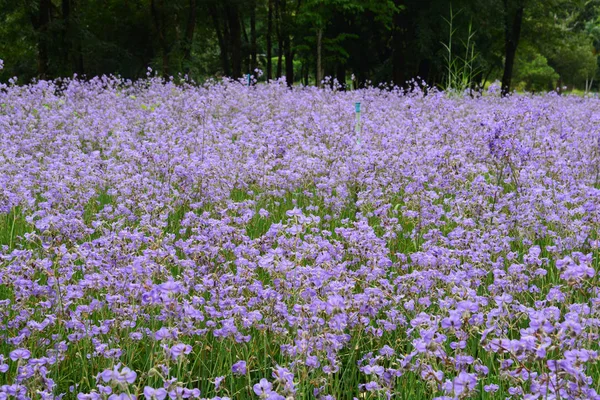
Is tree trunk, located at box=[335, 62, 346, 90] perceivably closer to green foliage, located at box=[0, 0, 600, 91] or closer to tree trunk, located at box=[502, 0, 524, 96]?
green foliage, located at box=[0, 0, 600, 91]

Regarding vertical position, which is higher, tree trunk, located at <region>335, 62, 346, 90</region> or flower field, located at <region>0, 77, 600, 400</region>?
tree trunk, located at <region>335, 62, 346, 90</region>

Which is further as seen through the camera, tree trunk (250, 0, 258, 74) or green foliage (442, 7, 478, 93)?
tree trunk (250, 0, 258, 74)

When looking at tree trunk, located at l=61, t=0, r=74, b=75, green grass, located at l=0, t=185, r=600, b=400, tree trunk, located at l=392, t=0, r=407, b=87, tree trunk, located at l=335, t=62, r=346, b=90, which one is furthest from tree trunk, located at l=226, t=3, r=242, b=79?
green grass, located at l=0, t=185, r=600, b=400

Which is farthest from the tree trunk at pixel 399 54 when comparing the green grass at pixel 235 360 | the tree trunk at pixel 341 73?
the green grass at pixel 235 360

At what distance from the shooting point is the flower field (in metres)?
2.30

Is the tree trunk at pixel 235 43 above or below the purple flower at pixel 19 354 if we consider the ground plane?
above

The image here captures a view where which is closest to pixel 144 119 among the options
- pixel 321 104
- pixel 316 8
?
pixel 321 104

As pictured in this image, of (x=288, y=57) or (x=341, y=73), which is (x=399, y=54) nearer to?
(x=341, y=73)

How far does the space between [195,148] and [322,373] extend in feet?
15.6

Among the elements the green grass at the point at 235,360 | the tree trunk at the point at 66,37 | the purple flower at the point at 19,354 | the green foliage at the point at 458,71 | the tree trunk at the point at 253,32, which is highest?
the tree trunk at the point at 253,32

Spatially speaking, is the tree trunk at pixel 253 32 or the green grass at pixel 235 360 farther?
the tree trunk at pixel 253 32

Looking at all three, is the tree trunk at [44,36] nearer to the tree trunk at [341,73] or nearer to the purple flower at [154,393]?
the tree trunk at [341,73]

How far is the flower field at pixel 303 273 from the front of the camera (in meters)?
2.30

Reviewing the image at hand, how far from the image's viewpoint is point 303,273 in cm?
285
